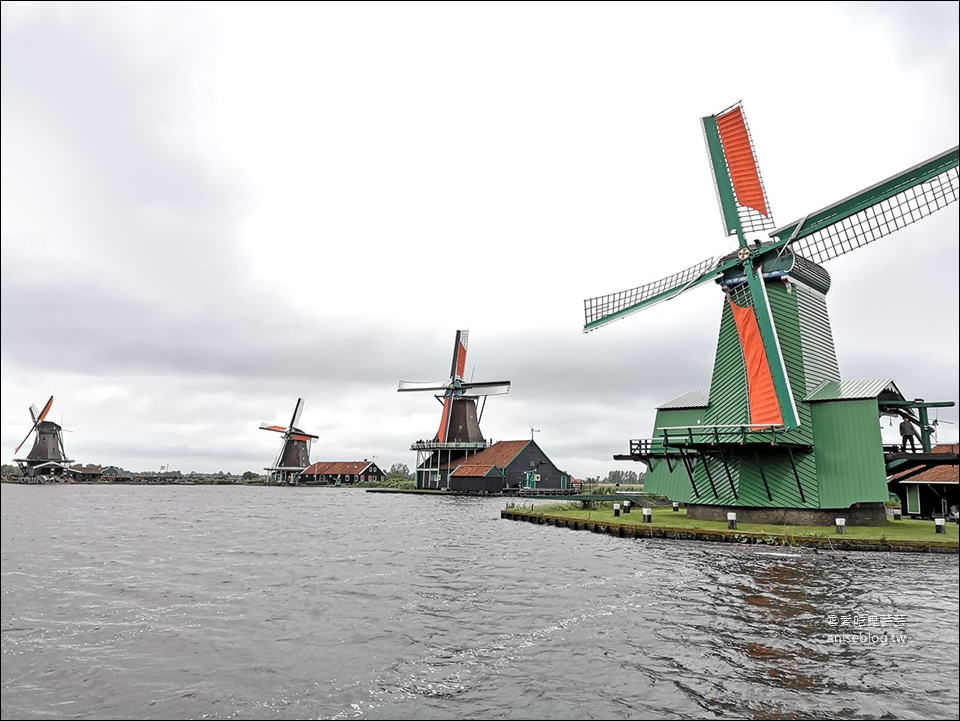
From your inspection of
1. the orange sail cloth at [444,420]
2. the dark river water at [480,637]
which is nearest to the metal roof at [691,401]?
the dark river water at [480,637]

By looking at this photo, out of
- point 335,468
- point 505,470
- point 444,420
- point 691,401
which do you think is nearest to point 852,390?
point 691,401

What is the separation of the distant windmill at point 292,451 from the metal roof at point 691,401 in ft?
263

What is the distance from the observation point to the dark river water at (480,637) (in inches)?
305

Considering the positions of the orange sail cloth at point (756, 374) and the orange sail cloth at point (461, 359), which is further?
the orange sail cloth at point (461, 359)

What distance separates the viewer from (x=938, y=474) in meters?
17.9

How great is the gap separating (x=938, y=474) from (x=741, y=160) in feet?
52.6

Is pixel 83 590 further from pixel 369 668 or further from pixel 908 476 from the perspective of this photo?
pixel 908 476

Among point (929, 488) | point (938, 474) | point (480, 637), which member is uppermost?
point (938, 474)

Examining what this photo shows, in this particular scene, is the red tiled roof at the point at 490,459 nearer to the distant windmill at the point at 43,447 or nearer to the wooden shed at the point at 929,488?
the wooden shed at the point at 929,488

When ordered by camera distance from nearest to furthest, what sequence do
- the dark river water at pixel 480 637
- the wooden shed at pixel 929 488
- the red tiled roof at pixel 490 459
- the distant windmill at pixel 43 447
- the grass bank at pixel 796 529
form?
the dark river water at pixel 480 637, the grass bank at pixel 796 529, the wooden shed at pixel 929 488, the red tiled roof at pixel 490 459, the distant windmill at pixel 43 447

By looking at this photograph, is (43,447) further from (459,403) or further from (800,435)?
(800,435)

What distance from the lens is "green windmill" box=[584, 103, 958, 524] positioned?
2259cm

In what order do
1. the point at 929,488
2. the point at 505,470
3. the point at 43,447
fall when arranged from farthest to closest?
the point at 43,447 < the point at 505,470 < the point at 929,488

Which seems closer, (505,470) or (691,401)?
(691,401)
